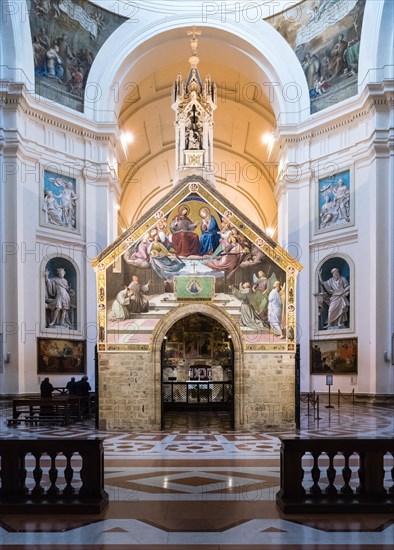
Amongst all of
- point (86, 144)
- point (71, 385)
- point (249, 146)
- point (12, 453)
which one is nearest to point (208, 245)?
point (71, 385)

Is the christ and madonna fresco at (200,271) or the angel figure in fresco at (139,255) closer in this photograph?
the christ and madonna fresco at (200,271)

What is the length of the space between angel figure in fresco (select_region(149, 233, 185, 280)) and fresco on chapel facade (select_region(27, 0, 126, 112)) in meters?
12.1

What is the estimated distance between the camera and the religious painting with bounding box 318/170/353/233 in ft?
87.4

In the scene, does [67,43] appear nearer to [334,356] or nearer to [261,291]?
[261,291]

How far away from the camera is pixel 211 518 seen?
6.96 m

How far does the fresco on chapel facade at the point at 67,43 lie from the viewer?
2597cm

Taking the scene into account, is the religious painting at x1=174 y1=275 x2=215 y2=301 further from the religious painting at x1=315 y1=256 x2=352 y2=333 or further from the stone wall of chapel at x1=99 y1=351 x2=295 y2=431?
the religious painting at x1=315 y1=256 x2=352 y2=333

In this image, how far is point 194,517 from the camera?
23.0ft

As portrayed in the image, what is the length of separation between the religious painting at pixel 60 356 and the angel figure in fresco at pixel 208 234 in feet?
32.1

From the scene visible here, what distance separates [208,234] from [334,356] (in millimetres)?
10862

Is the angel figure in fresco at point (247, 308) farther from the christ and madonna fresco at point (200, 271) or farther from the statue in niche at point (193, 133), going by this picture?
the statue in niche at point (193, 133)

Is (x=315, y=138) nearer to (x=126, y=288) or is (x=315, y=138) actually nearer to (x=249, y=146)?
(x=249, y=146)

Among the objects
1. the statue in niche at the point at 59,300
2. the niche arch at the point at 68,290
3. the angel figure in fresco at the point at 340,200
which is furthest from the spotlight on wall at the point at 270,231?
the statue in niche at the point at 59,300

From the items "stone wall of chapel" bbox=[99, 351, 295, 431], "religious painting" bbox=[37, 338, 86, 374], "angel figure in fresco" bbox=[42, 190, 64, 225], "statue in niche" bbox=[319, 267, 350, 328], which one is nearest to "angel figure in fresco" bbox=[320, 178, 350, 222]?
"statue in niche" bbox=[319, 267, 350, 328]
